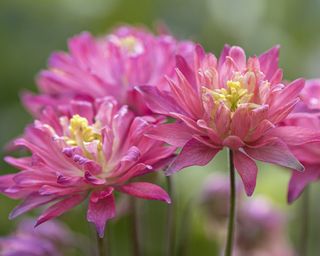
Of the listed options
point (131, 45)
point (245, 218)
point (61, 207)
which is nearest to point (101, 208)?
point (61, 207)

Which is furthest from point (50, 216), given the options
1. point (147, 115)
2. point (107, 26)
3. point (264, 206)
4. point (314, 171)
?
point (107, 26)

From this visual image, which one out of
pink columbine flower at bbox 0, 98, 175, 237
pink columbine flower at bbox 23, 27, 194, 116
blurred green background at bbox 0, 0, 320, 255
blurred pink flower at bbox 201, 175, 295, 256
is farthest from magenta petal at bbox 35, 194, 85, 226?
blurred green background at bbox 0, 0, 320, 255

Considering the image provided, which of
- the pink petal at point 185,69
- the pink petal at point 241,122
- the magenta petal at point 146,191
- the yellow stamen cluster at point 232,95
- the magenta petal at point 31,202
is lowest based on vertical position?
the magenta petal at point 31,202

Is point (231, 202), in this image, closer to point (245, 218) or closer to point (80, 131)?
point (80, 131)

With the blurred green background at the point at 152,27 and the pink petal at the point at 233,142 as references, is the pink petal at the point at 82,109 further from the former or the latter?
the blurred green background at the point at 152,27

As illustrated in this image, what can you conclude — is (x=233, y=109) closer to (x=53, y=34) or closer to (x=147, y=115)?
(x=147, y=115)

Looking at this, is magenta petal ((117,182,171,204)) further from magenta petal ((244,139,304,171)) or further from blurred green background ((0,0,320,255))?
blurred green background ((0,0,320,255))

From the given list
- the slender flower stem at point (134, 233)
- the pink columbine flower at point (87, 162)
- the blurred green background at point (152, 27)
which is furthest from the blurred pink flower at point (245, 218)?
the blurred green background at point (152, 27)
